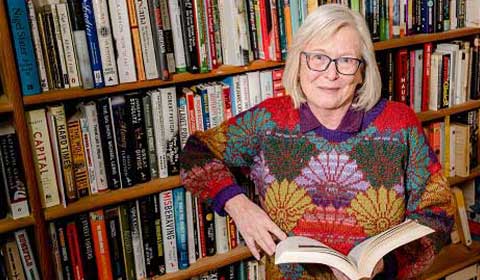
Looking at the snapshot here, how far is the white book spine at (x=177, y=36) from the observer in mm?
1364

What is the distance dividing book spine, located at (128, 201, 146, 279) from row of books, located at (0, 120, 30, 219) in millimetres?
264

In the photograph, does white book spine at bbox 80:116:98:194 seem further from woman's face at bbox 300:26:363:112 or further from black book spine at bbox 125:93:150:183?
woman's face at bbox 300:26:363:112

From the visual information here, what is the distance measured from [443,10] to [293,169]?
90cm

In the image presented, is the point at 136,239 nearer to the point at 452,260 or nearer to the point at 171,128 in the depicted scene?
the point at 171,128

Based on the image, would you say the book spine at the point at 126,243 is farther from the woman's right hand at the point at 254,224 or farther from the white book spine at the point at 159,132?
the woman's right hand at the point at 254,224

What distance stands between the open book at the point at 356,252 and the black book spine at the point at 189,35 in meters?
0.53

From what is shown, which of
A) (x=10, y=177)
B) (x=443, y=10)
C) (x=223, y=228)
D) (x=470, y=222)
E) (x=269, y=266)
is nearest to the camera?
(x=10, y=177)

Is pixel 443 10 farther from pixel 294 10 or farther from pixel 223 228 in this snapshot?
pixel 223 228

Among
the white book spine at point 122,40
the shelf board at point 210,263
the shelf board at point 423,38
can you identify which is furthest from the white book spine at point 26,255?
the shelf board at point 423,38

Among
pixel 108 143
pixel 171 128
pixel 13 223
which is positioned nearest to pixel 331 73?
pixel 171 128

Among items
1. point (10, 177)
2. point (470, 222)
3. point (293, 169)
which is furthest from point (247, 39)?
point (470, 222)

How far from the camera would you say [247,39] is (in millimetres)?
1462

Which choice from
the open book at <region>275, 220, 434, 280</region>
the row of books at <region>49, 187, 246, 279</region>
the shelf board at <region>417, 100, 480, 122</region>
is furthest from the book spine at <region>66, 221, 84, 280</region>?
the shelf board at <region>417, 100, 480, 122</region>

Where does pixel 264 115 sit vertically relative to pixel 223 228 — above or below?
above
